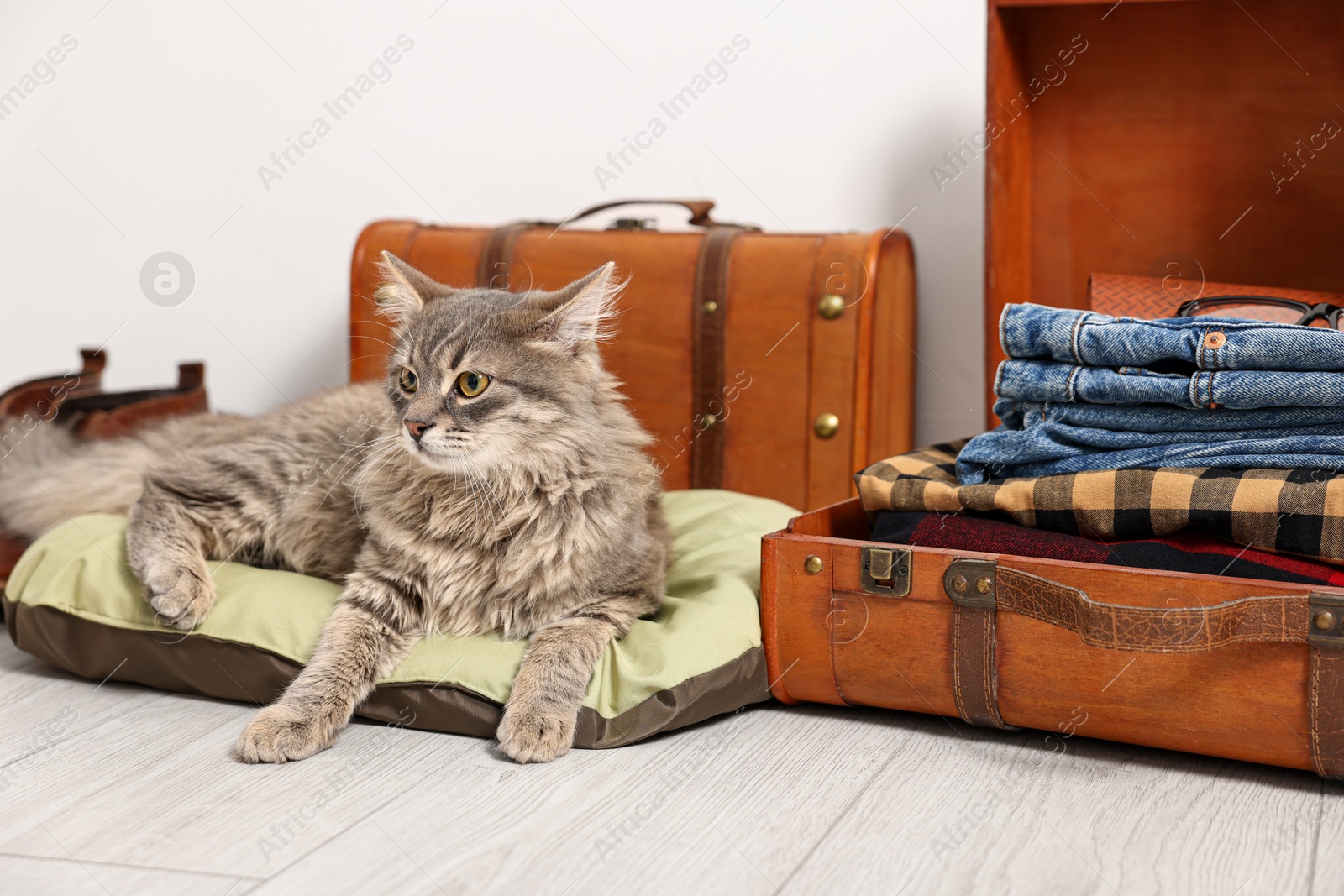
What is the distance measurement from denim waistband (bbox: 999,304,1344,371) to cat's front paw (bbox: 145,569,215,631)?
125 centimetres

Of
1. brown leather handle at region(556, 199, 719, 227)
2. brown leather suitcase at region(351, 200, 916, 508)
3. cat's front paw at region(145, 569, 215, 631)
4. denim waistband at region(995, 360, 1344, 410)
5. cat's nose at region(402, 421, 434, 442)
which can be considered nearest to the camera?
denim waistband at region(995, 360, 1344, 410)

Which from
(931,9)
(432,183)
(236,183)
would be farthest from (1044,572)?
(236,183)

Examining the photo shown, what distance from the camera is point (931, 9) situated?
7.04 ft

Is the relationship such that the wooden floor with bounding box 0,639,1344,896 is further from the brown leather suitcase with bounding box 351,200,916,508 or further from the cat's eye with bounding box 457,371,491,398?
the brown leather suitcase with bounding box 351,200,916,508

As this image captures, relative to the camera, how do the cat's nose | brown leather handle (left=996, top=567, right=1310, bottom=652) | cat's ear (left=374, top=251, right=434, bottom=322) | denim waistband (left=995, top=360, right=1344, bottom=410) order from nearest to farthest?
brown leather handle (left=996, top=567, right=1310, bottom=652) < denim waistband (left=995, top=360, right=1344, bottom=410) < the cat's nose < cat's ear (left=374, top=251, right=434, bottom=322)

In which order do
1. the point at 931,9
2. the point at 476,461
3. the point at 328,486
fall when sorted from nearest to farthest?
1. the point at 476,461
2. the point at 328,486
3. the point at 931,9

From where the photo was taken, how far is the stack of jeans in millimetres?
1277

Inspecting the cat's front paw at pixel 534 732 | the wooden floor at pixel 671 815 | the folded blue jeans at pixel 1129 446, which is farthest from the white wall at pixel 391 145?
the cat's front paw at pixel 534 732

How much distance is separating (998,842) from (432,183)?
6.98ft

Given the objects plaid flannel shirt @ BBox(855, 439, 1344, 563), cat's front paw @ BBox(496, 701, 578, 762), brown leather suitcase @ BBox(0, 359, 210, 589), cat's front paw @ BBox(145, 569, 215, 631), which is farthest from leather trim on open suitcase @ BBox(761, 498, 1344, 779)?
brown leather suitcase @ BBox(0, 359, 210, 589)

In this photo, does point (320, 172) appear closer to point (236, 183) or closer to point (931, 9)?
point (236, 183)

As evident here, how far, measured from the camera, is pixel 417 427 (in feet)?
4.50

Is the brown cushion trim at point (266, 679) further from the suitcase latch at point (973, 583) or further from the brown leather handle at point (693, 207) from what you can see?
the brown leather handle at point (693, 207)

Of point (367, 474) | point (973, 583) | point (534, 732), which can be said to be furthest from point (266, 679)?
point (973, 583)
